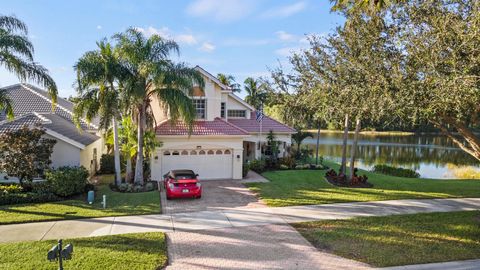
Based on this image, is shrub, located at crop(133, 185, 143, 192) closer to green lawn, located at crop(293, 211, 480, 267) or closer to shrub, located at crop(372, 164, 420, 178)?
green lawn, located at crop(293, 211, 480, 267)

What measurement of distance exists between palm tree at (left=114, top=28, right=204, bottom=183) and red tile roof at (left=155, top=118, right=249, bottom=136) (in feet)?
7.32

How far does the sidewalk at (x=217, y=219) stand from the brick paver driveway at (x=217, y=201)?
67 cm

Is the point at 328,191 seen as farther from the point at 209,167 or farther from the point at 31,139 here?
the point at 31,139

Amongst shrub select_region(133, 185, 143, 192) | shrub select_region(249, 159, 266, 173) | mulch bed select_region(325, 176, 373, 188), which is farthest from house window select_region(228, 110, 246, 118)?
shrub select_region(133, 185, 143, 192)

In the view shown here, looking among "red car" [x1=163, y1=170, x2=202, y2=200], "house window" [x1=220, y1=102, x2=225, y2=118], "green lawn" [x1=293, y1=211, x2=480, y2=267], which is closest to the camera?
"green lawn" [x1=293, y1=211, x2=480, y2=267]

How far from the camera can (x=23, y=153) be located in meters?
14.8

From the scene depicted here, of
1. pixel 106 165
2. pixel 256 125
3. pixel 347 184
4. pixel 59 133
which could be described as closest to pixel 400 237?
pixel 347 184

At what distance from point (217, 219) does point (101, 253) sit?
4.62 meters

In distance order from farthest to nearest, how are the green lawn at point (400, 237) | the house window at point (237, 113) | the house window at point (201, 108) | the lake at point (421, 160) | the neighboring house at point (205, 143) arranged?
the lake at point (421, 160) < the house window at point (237, 113) < the house window at point (201, 108) < the neighboring house at point (205, 143) < the green lawn at point (400, 237)

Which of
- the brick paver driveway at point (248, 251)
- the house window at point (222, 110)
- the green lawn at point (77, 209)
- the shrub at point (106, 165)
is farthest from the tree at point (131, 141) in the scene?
the brick paver driveway at point (248, 251)

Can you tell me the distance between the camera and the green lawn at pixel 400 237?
885 centimetres

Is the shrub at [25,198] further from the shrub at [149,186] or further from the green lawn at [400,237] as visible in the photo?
the green lawn at [400,237]

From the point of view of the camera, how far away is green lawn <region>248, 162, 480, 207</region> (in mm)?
15398

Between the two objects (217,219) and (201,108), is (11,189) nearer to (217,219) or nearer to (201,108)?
(217,219)
